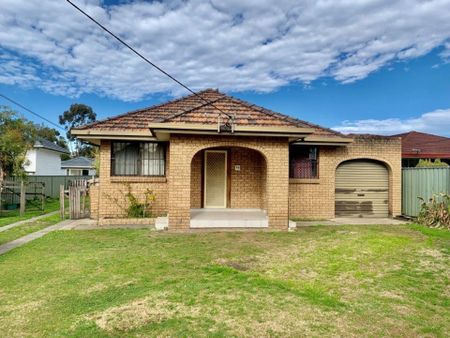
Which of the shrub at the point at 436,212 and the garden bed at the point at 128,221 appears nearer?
the shrub at the point at 436,212

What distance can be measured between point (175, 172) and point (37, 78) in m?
25.4

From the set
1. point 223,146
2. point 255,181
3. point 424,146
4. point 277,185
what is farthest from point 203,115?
point 424,146

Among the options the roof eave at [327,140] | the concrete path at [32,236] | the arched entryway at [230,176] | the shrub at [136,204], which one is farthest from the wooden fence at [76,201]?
the roof eave at [327,140]

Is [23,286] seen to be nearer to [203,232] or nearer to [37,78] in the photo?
[203,232]

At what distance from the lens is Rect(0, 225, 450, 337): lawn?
3.55 metres

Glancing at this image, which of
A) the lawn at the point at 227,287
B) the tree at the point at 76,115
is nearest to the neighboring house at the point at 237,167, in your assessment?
the lawn at the point at 227,287

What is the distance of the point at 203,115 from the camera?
9258 mm

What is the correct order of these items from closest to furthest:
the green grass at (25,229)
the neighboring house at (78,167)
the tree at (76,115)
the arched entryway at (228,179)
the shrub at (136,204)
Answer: the green grass at (25,229) → the shrub at (136,204) → the arched entryway at (228,179) → the neighboring house at (78,167) → the tree at (76,115)

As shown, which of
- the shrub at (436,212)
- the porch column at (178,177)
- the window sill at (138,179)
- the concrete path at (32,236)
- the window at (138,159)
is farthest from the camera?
the window at (138,159)

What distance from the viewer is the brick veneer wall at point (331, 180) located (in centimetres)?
1198

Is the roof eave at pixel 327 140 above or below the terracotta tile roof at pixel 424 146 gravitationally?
below

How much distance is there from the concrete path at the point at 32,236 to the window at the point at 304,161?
8.43 meters

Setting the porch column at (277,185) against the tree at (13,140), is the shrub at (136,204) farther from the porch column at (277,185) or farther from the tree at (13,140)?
the tree at (13,140)

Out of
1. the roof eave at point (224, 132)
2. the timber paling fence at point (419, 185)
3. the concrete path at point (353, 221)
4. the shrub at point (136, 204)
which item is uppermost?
the roof eave at point (224, 132)
